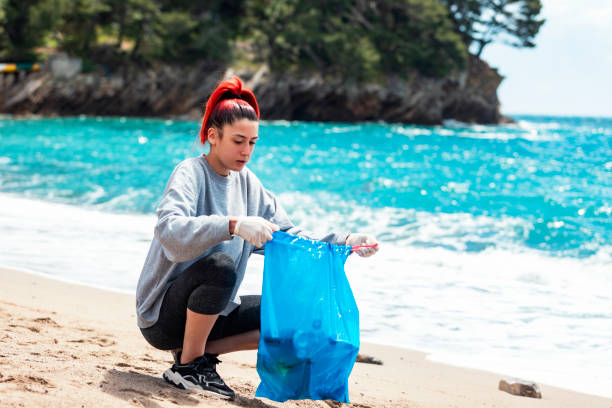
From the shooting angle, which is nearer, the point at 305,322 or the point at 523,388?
the point at 305,322

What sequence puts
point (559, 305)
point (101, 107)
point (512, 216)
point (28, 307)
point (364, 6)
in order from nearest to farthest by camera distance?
point (28, 307) < point (559, 305) < point (512, 216) < point (101, 107) < point (364, 6)

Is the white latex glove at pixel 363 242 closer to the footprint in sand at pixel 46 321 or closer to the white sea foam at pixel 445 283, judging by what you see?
the white sea foam at pixel 445 283

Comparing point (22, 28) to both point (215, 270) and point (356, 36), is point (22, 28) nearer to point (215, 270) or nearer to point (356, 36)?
point (356, 36)

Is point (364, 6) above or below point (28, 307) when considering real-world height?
above

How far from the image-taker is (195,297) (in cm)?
239

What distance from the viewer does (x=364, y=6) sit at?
150 ft

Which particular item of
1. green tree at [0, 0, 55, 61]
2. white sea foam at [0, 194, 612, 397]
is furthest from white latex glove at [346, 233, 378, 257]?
green tree at [0, 0, 55, 61]

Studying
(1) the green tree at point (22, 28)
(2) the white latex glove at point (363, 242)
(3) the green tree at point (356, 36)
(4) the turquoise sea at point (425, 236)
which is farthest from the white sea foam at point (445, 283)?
(3) the green tree at point (356, 36)

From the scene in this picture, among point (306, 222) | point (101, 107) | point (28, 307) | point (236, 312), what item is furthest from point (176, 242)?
point (101, 107)

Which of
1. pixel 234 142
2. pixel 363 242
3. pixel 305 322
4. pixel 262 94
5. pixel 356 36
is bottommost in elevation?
A: pixel 305 322

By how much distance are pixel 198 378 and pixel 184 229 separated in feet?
2.31

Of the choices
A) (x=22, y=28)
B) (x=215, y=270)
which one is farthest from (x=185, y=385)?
(x=22, y=28)

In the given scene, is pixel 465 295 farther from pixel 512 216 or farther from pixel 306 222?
pixel 512 216

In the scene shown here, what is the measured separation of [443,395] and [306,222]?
5997 mm
